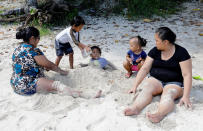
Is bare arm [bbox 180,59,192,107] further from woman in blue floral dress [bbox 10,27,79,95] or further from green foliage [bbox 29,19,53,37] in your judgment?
green foliage [bbox 29,19,53,37]

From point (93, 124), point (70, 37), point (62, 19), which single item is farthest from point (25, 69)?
point (62, 19)

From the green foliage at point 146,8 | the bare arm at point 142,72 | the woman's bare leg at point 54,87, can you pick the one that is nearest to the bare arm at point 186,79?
the bare arm at point 142,72

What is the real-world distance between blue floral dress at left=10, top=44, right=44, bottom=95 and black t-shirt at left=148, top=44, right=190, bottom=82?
5.63 feet

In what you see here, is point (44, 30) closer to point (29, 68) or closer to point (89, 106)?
point (29, 68)

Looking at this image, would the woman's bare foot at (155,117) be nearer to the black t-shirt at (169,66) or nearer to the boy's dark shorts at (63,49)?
the black t-shirt at (169,66)

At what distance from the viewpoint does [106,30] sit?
6.48 m

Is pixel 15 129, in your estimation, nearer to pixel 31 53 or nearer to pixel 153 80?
pixel 31 53

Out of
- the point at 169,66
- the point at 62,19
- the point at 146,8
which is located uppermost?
the point at 146,8

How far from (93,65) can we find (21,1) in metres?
6.53

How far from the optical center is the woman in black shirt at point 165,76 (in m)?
2.52

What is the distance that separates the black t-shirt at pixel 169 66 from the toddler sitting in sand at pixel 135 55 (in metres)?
0.61

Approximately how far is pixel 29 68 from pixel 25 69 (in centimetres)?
6

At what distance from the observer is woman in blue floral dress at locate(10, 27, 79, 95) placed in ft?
9.82

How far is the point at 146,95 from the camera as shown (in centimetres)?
267
